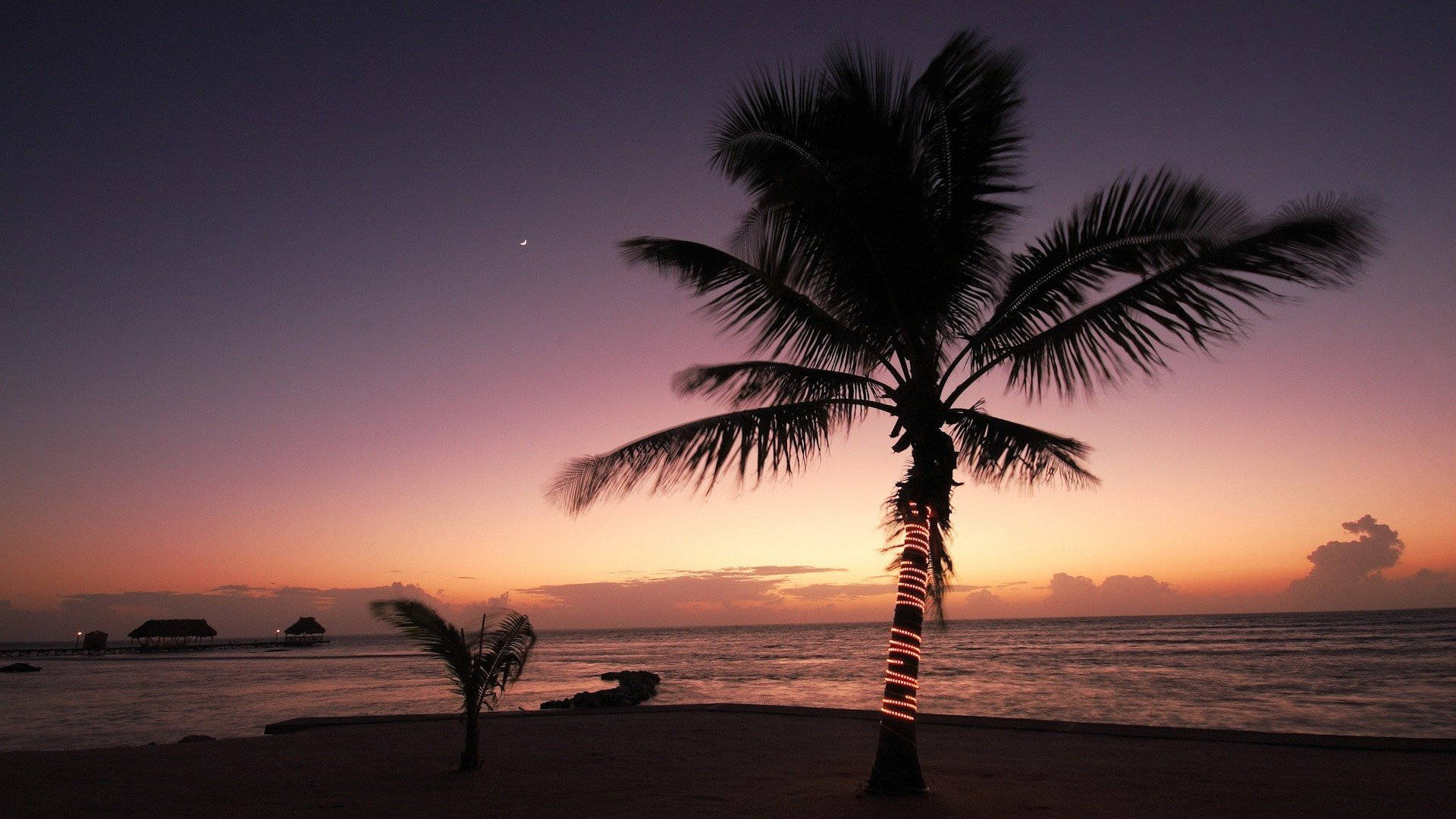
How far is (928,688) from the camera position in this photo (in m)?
24.0

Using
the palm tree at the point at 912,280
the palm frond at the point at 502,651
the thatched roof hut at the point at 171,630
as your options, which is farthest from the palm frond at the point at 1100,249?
the thatched roof hut at the point at 171,630

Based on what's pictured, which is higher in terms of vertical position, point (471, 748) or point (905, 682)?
point (905, 682)

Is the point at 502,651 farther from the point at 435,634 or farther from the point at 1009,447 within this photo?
the point at 1009,447

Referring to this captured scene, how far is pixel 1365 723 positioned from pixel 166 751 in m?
20.5

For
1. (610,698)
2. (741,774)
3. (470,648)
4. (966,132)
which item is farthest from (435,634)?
(610,698)

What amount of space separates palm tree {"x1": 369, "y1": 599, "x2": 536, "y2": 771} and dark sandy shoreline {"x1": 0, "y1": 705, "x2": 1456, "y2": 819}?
1.95 feet

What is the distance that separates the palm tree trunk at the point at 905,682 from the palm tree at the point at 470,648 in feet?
9.97

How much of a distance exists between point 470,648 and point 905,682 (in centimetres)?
395

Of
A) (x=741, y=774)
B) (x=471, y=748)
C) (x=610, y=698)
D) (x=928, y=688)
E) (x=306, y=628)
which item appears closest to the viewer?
(x=741, y=774)

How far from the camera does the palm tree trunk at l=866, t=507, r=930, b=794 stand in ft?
18.7

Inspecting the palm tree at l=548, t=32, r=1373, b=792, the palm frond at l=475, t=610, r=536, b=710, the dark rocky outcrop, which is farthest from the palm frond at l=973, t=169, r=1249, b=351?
the dark rocky outcrop

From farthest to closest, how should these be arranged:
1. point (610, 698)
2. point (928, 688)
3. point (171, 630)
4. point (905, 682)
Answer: point (171, 630) → point (928, 688) → point (610, 698) → point (905, 682)

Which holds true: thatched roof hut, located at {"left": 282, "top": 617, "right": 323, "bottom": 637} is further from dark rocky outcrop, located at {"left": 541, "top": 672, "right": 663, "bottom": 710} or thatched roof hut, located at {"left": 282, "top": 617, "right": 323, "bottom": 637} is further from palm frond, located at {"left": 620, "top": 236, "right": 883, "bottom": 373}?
palm frond, located at {"left": 620, "top": 236, "right": 883, "bottom": 373}

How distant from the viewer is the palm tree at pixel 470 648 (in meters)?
6.95
